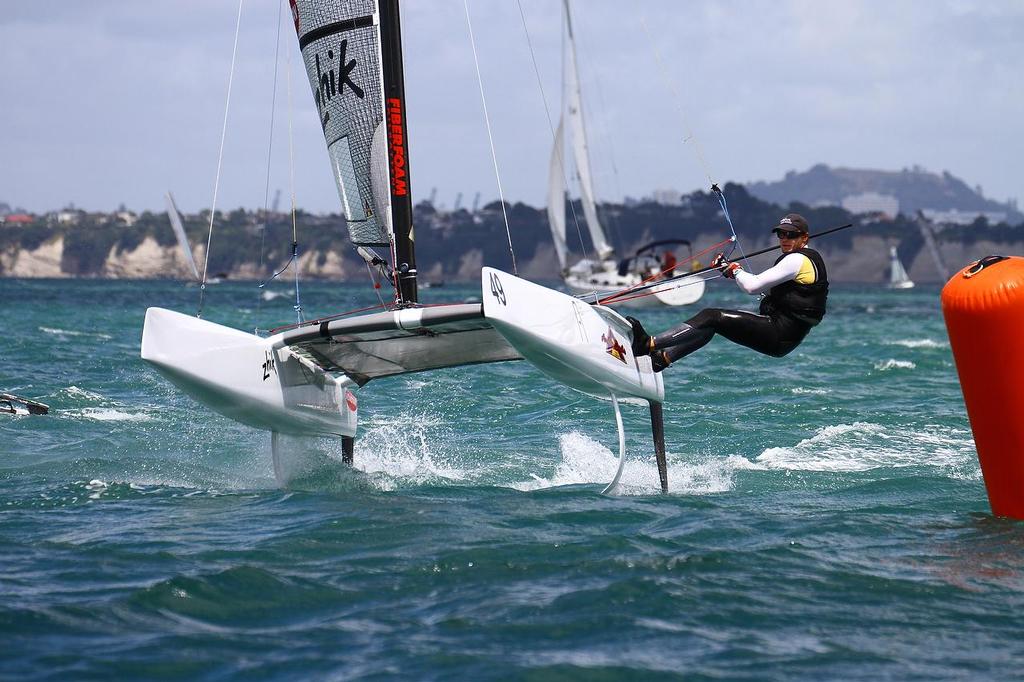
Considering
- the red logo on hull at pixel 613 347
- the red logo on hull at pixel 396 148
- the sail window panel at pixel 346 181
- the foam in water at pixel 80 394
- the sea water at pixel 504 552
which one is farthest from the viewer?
the foam in water at pixel 80 394

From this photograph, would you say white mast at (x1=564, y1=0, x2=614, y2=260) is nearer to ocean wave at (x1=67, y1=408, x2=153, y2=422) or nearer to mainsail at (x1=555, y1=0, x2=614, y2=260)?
mainsail at (x1=555, y1=0, x2=614, y2=260)

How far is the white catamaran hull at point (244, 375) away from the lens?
19.9 ft

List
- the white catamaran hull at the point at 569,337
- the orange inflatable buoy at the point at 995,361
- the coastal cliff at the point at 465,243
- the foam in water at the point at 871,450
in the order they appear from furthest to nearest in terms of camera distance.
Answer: the coastal cliff at the point at 465,243 < the foam in water at the point at 871,450 < the white catamaran hull at the point at 569,337 < the orange inflatable buoy at the point at 995,361

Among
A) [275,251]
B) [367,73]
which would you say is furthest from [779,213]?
[367,73]

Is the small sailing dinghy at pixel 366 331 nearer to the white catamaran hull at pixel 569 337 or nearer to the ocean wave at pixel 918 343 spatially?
the white catamaran hull at pixel 569 337

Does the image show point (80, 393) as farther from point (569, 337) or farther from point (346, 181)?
point (569, 337)

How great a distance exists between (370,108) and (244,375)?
1.73 metres

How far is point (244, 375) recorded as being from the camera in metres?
6.33

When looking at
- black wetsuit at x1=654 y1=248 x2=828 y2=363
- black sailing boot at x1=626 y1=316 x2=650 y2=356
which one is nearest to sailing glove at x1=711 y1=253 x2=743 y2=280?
black wetsuit at x1=654 y1=248 x2=828 y2=363

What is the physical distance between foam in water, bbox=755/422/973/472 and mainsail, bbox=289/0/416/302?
2643 millimetres

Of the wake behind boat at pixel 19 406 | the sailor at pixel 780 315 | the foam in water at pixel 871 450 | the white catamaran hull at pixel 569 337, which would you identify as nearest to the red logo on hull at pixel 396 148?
the white catamaran hull at pixel 569 337

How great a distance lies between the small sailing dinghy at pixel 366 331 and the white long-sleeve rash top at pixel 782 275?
0.74 m

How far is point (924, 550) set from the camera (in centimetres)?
481

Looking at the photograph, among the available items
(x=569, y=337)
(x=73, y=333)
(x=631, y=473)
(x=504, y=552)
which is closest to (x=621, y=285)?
(x=73, y=333)
